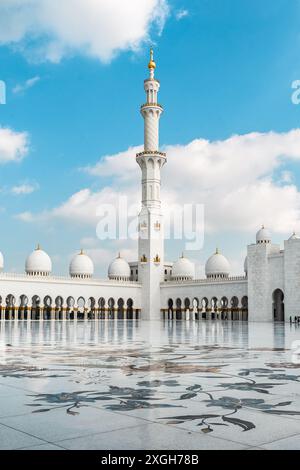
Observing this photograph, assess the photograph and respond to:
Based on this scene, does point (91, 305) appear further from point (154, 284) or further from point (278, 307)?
point (278, 307)

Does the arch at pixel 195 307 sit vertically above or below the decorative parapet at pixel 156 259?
below

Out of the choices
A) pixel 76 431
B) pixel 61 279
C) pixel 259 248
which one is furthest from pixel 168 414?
pixel 61 279

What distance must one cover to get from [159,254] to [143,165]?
7.47 metres

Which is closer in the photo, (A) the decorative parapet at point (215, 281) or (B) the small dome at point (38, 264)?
(A) the decorative parapet at point (215, 281)

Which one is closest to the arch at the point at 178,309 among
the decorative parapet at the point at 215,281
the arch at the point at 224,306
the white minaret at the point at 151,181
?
the decorative parapet at the point at 215,281

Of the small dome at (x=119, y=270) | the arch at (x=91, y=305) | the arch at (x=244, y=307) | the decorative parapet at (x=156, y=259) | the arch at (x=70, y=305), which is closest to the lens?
the arch at (x=244, y=307)

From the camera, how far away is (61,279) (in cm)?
4125

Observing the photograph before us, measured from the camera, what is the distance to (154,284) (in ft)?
149

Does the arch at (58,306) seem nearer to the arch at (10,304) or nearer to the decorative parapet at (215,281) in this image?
the arch at (10,304)

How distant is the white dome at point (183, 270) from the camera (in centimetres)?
4841

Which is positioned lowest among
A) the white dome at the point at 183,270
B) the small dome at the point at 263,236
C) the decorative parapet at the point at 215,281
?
the decorative parapet at the point at 215,281

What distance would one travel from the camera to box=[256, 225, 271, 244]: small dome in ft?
133

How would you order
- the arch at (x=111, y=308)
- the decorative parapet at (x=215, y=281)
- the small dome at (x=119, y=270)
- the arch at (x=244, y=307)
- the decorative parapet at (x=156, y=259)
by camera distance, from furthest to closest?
1. the small dome at (x=119, y=270)
2. the arch at (x=111, y=308)
3. the decorative parapet at (x=156, y=259)
4. the arch at (x=244, y=307)
5. the decorative parapet at (x=215, y=281)
